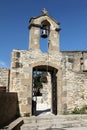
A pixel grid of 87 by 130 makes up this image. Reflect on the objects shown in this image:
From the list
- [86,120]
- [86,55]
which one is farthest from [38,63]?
[86,55]

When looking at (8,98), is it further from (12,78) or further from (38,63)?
(38,63)

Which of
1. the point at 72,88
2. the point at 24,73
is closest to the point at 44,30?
the point at 24,73

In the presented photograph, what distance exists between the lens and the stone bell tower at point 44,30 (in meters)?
11.4

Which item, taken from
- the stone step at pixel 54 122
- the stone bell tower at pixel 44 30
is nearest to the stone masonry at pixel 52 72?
the stone bell tower at pixel 44 30

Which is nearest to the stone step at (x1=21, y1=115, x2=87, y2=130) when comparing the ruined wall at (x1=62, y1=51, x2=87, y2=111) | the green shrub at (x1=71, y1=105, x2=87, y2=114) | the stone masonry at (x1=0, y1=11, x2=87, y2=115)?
the green shrub at (x1=71, y1=105, x2=87, y2=114)

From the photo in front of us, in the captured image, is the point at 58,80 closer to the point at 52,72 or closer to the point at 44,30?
the point at 52,72

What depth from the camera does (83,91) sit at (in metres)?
11.9

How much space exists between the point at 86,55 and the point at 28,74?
17.9 m

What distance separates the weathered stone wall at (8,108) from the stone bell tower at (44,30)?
10.7 feet

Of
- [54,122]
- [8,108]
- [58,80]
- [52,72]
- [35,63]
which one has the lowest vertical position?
[54,122]

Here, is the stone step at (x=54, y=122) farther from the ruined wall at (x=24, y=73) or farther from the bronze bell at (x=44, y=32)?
the bronze bell at (x=44, y=32)

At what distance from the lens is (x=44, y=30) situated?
12.2 meters

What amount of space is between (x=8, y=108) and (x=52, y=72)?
4273 millimetres

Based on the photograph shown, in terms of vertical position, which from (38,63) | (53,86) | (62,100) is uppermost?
(38,63)
